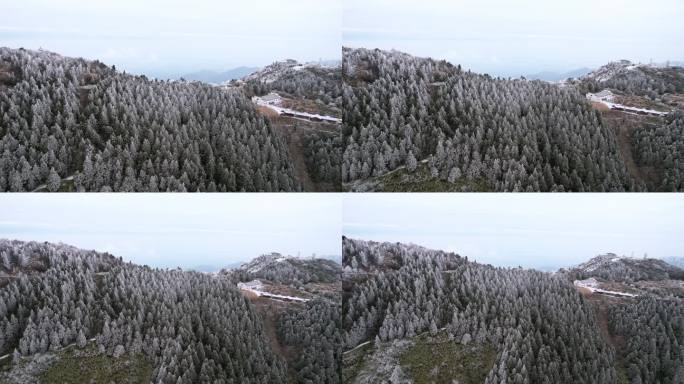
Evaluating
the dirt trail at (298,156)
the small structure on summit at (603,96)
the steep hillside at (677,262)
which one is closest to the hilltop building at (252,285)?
the dirt trail at (298,156)

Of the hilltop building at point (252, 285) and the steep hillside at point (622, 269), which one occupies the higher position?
the steep hillside at point (622, 269)

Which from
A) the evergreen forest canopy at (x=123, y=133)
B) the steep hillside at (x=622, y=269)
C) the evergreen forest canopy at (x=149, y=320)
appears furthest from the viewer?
the steep hillside at (x=622, y=269)

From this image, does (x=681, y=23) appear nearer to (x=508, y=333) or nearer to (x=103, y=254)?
(x=508, y=333)

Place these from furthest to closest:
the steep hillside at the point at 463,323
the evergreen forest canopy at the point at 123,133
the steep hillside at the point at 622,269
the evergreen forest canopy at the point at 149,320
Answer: the steep hillside at the point at 622,269, the steep hillside at the point at 463,323, the evergreen forest canopy at the point at 149,320, the evergreen forest canopy at the point at 123,133

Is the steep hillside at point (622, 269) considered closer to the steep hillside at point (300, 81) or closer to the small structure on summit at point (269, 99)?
the steep hillside at point (300, 81)

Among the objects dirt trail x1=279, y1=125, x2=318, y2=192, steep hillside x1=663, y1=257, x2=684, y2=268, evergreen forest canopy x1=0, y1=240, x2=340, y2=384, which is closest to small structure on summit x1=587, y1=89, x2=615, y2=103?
steep hillside x1=663, y1=257, x2=684, y2=268

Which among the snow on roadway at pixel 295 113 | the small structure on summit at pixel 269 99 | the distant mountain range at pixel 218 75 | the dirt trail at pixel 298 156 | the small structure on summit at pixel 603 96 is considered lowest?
the dirt trail at pixel 298 156

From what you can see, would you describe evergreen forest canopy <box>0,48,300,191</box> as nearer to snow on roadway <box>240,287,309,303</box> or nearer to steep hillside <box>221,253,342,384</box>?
steep hillside <box>221,253,342,384</box>
